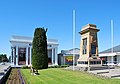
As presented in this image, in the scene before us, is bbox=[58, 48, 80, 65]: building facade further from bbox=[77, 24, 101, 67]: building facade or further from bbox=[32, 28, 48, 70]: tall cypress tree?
bbox=[77, 24, 101, 67]: building facade

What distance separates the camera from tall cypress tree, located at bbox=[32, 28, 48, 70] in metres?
39.8

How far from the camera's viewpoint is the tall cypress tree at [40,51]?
3975cm

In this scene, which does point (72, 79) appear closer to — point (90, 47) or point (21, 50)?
point (90, 47)

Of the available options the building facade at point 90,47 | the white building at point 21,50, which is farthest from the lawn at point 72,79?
the white building at point 21,50

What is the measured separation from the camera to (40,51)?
134ft

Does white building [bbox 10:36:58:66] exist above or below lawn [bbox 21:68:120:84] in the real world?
above

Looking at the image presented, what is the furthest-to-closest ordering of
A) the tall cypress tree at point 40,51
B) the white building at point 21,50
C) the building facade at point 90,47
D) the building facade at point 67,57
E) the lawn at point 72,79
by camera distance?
the building facade at point 67,57
the white building at point 21,50
the tall cypress tree at point 40,51
the building facade at point 90,47
the lawn at point 72,79

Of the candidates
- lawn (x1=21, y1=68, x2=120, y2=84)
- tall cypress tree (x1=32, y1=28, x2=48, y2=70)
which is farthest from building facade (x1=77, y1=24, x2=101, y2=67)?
tall cypress tree (x1=32, y1=28, x2=48, y2=70)

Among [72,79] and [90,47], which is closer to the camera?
[72,79]

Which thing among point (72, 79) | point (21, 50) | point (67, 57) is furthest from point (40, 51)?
point (67, 57)

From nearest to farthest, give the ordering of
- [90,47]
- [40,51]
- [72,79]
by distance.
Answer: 1. [72,79]
2. [90,47]
3. [40,51]

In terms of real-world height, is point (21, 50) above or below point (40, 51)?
above

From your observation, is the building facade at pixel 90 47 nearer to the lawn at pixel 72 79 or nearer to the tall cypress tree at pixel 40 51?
the lawn at pixel 72 79

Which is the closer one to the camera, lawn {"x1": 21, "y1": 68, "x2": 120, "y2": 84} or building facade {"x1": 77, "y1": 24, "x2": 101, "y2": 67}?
lawn {"x1": 21, "y1": 68, "x2": 120, "y2": 84}
